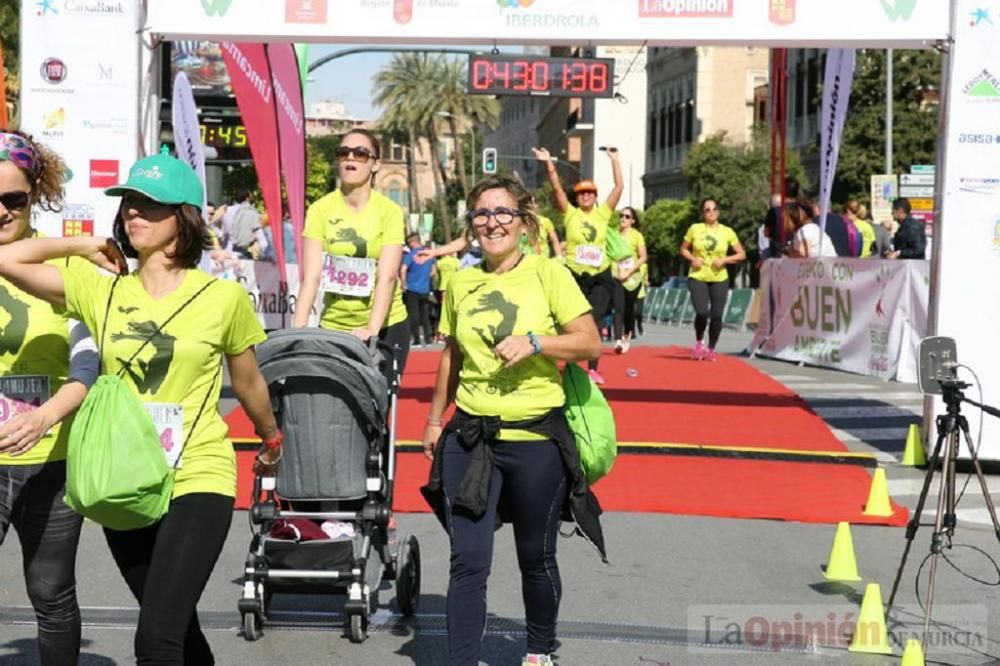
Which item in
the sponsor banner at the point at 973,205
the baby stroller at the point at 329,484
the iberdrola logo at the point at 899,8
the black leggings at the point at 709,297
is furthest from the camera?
the black leggings at the point at 709,297

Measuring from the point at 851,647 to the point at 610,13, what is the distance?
6.83m

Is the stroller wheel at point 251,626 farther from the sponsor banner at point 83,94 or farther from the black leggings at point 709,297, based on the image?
the black leggings at point 709,297

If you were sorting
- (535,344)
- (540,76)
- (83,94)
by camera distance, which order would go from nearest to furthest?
(535,344) < (83,94) < (540,76)

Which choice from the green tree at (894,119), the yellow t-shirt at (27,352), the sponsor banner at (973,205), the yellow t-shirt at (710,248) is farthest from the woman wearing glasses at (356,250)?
the green tree at (894,119)

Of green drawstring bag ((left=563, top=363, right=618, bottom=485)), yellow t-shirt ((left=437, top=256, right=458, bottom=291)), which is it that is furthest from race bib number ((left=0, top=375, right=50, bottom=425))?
yellow t-shirt ((left=437, top=256, right=458, bottom=291))

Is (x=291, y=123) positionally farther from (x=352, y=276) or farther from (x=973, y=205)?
(x=352, y=276)

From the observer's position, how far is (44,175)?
207 inches

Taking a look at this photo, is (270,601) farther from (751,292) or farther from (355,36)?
(751,292)

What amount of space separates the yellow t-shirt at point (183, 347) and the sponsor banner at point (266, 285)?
562 inches

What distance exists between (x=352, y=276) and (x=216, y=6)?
502 cm

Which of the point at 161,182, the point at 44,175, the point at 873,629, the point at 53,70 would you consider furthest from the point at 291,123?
the point at 161,182

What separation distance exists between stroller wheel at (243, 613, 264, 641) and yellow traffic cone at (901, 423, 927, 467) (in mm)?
6669

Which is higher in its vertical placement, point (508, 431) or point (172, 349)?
point (172, 349)

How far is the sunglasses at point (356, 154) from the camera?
26.3 feet
